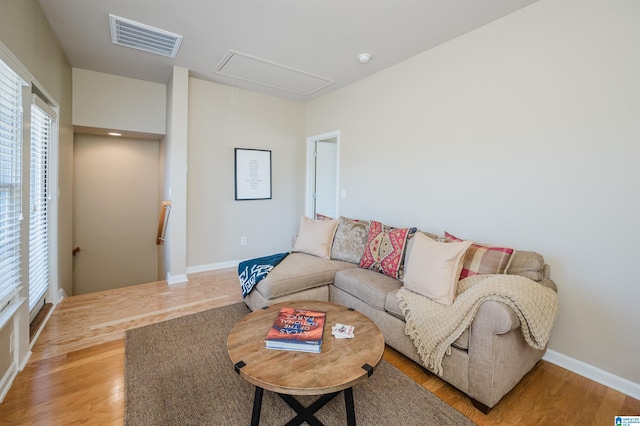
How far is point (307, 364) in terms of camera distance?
1312 millimetres

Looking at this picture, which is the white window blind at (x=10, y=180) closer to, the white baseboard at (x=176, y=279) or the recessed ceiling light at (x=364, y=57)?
the white baseboard at (x=176, y=279)

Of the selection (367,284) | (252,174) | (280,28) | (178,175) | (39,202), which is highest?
(280,28)

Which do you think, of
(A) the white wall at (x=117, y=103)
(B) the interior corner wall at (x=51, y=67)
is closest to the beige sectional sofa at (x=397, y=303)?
(B) the interior corner wall at (x=51, y=67)

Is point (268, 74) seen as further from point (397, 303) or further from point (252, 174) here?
point (397, 303)

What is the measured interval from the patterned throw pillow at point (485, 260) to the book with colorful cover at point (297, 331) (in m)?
1.12

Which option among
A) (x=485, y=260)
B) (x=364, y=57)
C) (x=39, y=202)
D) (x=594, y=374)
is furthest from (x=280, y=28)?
(x=594, y=374)

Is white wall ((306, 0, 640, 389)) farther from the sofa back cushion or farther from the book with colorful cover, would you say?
the book with colorful cover

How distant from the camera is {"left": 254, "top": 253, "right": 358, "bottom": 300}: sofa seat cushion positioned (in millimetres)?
2480

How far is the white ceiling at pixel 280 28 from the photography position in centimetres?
221

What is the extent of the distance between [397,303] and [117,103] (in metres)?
4.14

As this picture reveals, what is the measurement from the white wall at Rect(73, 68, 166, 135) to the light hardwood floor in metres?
2.38

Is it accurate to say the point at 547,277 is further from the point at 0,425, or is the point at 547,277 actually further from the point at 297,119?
the point at 297,119

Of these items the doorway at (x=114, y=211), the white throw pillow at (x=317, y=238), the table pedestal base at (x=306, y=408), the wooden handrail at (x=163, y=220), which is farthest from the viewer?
the doorway at (x=114, y=211)

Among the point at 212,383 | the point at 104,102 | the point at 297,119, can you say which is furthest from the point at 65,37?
the point at 212,383
